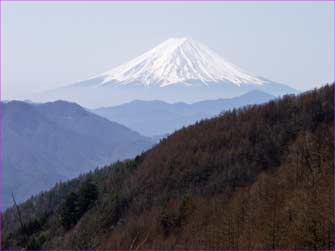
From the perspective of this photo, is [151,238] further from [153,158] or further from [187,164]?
[153,158]

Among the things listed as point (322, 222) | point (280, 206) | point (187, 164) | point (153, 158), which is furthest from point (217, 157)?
point (322, 222)

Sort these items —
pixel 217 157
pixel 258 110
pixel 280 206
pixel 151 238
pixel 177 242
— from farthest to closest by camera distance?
pixel 258 110, pixel 217 157, pixel 151 238, pixel 177 242, pixel 280 206

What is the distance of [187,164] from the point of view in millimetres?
48625

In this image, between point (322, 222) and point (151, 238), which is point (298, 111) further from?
point (322, 222)

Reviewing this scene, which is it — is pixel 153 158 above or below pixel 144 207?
above

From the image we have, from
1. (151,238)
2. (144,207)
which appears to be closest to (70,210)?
(144,207)

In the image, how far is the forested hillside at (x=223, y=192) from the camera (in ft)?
81.1

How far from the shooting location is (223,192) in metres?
38.3

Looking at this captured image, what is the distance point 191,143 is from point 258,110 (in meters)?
7.42

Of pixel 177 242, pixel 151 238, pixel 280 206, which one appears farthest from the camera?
pixel 151 238

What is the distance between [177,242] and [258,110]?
25.4 metres

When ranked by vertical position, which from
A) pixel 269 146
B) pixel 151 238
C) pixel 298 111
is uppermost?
pixel 298 111

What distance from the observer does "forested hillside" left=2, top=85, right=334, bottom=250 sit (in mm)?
24719

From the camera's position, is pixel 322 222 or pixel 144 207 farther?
pixel 144 207
